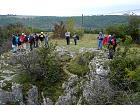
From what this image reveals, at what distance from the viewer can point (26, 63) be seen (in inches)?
1391

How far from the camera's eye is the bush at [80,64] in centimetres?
3361

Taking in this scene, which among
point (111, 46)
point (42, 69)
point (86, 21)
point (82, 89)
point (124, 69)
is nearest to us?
point (124, 69)

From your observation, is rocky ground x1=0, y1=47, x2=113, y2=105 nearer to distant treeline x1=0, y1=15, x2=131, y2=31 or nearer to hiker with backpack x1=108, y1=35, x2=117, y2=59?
hiker with backpack x1=108, y1=35, x2=117, y2=59

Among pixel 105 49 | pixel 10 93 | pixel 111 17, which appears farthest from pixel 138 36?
pixel 111 17

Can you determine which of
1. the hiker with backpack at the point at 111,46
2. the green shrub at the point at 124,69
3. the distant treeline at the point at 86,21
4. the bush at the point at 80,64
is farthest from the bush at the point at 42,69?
the distant treeline at the point at 86,21

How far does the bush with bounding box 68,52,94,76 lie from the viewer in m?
33.6

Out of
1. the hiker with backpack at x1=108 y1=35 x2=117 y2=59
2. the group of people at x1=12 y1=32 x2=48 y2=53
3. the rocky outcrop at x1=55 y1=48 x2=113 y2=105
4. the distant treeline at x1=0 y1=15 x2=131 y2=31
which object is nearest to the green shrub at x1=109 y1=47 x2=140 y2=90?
the rocky outcrop at x1=55 y1=48 x2=113 y2=105

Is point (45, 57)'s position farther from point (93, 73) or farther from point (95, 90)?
point (95, 90)

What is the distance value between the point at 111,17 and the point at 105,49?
255 feet

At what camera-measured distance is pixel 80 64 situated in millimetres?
35000

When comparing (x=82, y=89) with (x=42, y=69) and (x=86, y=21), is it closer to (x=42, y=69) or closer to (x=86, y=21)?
(x=42, y=69)

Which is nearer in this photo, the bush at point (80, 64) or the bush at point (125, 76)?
the bush at point (125, 76)

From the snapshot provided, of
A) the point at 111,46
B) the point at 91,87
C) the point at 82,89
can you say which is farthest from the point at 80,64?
the point at 91,87

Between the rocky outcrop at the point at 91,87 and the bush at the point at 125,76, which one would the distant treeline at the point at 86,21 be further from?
the bush at the point at 125,76
